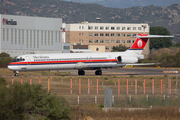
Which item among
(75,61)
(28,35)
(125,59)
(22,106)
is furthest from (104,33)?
(22,106)

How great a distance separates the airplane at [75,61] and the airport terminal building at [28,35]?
53132 mm

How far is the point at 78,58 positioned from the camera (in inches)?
1598

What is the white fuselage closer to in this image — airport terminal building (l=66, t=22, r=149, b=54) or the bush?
the bush

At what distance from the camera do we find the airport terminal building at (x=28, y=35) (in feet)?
293

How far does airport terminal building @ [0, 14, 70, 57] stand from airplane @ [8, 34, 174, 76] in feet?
174

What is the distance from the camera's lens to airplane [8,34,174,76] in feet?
124

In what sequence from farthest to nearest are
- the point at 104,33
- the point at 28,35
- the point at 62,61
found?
the point at 104,33 < the point at 28,35 < the point at 62,61

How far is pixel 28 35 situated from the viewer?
94500 millimetres

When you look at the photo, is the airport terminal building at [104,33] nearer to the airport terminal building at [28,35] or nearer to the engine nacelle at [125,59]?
the airport terminal building at [28,35]

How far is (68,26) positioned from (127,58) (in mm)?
97994

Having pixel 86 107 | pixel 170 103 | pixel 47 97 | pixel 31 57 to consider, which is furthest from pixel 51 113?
pixel 31 57

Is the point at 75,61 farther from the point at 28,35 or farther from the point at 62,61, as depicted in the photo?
the point at 28,35

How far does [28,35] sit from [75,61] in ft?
189

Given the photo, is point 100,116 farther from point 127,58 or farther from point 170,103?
point 127,58
